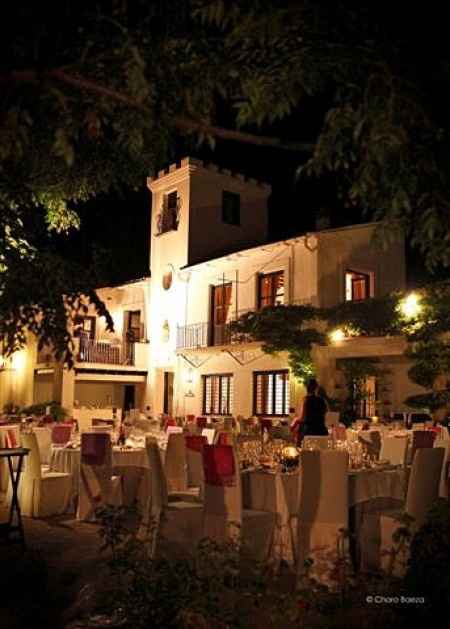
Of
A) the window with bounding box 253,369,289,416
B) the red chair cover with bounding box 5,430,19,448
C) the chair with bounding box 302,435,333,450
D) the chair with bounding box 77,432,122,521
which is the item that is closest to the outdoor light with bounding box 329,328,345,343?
the window with bounding box 253,369,289,416

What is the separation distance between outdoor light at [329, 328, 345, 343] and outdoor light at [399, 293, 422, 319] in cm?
175

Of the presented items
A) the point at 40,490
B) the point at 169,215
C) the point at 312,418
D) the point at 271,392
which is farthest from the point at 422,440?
the point at 169,215

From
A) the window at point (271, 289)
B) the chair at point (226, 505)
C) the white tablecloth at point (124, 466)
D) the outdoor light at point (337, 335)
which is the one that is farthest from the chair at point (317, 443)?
the window at point (271, 289)

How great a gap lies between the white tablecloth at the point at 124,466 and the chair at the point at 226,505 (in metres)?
2.73

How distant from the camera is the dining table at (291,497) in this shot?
6.06 m

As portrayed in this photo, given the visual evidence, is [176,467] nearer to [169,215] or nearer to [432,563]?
[432,563]

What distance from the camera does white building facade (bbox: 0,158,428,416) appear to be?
1950 cm

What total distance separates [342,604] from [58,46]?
344cm

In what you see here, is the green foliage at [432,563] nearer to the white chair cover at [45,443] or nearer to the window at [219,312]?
the white chair cover at [45,443]

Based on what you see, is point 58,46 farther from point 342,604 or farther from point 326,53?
point 342,604

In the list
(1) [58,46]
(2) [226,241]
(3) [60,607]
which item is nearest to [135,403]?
(2) [226,241]

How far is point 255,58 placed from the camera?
11.6 ft

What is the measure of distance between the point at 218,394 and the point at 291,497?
1599cm

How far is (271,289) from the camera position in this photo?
20766mm
